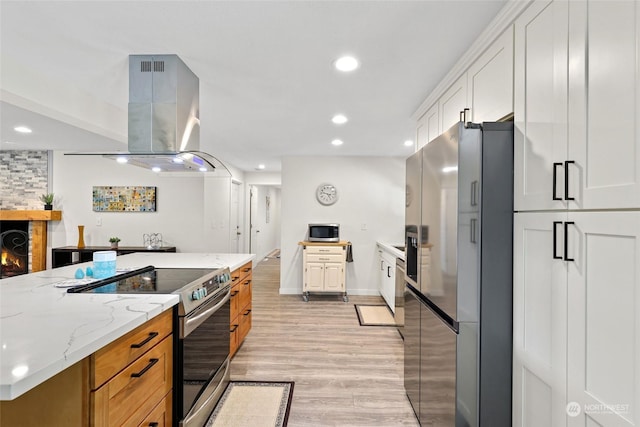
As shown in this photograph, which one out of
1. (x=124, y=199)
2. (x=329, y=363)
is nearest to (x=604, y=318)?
(x=329, y=363)

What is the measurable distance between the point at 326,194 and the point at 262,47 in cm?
359

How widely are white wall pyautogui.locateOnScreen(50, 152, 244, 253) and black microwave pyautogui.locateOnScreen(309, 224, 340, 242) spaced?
1.75m

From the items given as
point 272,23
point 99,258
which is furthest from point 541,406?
point 99,258

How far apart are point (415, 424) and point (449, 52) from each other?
7.68ft

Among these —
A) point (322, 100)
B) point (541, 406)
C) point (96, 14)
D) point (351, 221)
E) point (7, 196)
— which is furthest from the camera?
point (351, 221)

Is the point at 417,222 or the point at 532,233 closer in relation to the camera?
the point at 532,233

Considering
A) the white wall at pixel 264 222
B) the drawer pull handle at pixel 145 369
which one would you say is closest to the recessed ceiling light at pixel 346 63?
the drawer pull handle at pixel 145 369

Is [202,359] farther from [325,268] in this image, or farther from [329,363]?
[325,268]

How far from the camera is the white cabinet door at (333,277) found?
16.3 feet

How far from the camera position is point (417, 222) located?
6.66 feet

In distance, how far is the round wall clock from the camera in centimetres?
540

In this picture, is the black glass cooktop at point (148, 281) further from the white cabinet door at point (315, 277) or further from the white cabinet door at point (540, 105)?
the white cabinet door at point (315, 277)

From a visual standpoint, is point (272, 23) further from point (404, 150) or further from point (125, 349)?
point (404, 150)

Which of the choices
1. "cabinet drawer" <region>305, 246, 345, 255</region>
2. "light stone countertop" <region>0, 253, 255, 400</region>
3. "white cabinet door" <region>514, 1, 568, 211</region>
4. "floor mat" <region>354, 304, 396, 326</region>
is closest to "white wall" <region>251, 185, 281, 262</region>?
"cabinet drawer" <region>305, 246, 345, 255</region>
